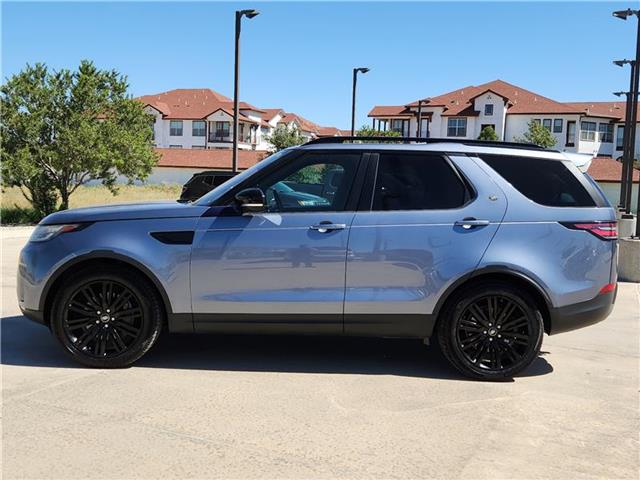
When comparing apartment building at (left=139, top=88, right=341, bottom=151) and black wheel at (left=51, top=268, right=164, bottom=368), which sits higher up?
apartment building at (left=139, top=88, right=341, bottom=151)

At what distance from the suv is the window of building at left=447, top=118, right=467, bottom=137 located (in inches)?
2764

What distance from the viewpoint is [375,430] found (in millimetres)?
4047

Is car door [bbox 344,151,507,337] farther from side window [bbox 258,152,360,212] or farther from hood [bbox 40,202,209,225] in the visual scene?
hood [bbox 40,202,209,225]

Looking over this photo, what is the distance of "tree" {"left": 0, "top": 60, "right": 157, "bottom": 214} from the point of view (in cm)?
1941

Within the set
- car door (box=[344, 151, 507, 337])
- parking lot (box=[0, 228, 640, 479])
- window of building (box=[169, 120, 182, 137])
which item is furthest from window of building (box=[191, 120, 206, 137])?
car door (box=[344, 151, 507, 337])

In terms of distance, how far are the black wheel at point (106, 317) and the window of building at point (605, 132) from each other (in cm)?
7619

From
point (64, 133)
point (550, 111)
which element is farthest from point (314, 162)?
point (550, 111)

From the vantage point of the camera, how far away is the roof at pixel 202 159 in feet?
181

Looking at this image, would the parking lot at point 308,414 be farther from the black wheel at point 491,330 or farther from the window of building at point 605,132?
the window of building at point 605,132

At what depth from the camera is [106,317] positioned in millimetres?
5070

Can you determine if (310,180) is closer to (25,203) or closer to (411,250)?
(411,250)

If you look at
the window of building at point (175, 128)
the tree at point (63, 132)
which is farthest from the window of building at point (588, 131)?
the tree at point (63, 132)

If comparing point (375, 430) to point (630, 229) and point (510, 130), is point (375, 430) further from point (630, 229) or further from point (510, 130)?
point (510, 130)

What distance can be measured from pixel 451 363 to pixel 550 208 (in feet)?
4.76
